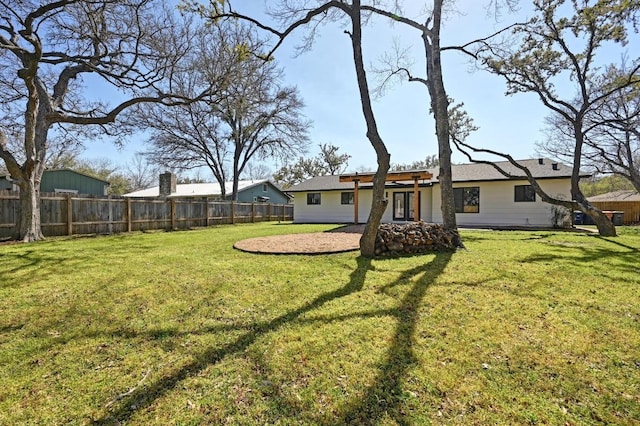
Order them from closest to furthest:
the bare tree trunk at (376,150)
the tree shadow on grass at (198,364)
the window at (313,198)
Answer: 1. the tree shadow on grass at (198,364)
2. the bare tree trunk at (376,150)
3. the window at (313,198)

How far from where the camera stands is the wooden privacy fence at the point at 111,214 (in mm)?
10422

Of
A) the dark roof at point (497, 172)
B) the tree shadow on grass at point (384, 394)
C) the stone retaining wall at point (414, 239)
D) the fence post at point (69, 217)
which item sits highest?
the dark roof at point (497, 172)

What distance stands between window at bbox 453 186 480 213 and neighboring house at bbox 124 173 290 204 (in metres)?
17.7

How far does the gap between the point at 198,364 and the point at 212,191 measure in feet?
87.0

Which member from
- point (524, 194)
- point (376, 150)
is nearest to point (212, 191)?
point (524, 194)

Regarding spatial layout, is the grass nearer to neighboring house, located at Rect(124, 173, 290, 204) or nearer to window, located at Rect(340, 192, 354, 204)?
window, located at Rect(340, 192, 354, 204)

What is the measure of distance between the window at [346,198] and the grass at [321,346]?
44.1 feet

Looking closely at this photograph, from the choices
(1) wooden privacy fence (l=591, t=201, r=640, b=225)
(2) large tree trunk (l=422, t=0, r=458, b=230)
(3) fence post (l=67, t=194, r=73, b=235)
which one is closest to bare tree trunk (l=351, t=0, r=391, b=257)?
(2) large tree trunk (l=422, t=0, r=458, b=230)

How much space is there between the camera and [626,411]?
2.06 meters

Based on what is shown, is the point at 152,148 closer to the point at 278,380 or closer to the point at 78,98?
the point at 78,98

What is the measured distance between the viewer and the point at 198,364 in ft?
8.72

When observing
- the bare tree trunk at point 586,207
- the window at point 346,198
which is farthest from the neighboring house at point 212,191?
the bare tree trunk at point 586,207

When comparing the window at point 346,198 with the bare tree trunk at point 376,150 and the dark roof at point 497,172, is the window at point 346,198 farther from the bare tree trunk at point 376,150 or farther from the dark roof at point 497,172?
the bare tree trunk at point 376,150

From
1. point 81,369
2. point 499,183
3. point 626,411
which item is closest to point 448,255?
point 626,411
